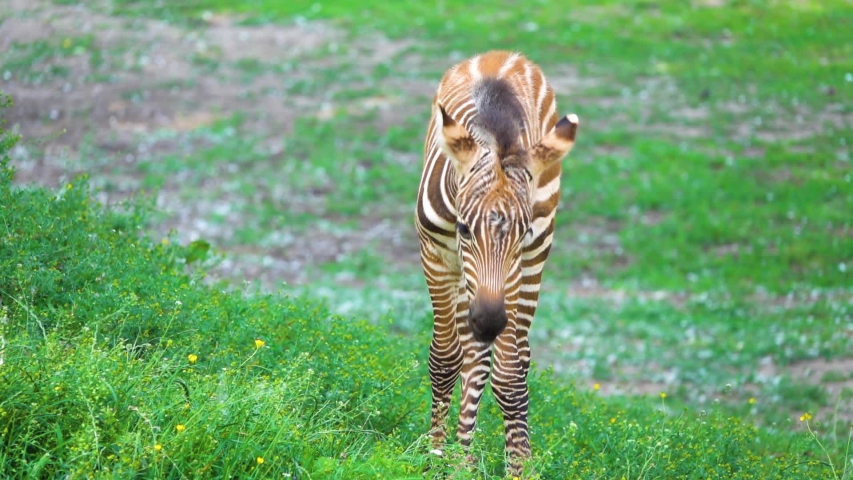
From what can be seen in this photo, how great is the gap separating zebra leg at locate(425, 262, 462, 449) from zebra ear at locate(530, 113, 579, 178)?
101 centimetres

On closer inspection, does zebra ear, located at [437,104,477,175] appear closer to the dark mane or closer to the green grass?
the dark mane

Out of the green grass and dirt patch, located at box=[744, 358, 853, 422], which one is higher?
the green grass

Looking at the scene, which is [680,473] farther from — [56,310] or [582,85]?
[582,85]

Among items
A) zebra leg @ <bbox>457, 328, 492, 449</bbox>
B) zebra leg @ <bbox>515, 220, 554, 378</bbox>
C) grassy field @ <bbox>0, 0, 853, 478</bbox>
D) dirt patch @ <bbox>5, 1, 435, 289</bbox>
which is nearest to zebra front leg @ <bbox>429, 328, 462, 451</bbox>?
grassy field @ <bbox>0, 0, 853, 478</bbox>

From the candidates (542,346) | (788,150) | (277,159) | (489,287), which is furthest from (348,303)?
(788,150)

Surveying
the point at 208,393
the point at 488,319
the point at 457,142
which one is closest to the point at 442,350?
the point at 488,319

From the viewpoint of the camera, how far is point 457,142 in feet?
17.2

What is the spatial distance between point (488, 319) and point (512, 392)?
1.11 m

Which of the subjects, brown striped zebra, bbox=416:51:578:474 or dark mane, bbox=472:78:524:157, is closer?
brown striped zebra, bbox=416:51:578:474

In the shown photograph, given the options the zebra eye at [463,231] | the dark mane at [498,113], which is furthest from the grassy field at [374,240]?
the dark mane at [498,113]

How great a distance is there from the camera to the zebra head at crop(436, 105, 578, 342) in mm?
4934

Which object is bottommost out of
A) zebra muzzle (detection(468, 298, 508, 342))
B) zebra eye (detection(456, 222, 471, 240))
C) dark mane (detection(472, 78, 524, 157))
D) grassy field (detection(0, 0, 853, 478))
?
grassy field (detection(0, 0, 853, 478))

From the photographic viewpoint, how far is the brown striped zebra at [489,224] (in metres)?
5.04

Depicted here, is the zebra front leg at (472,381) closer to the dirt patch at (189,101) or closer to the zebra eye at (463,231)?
the zebra eye at (463,231)
